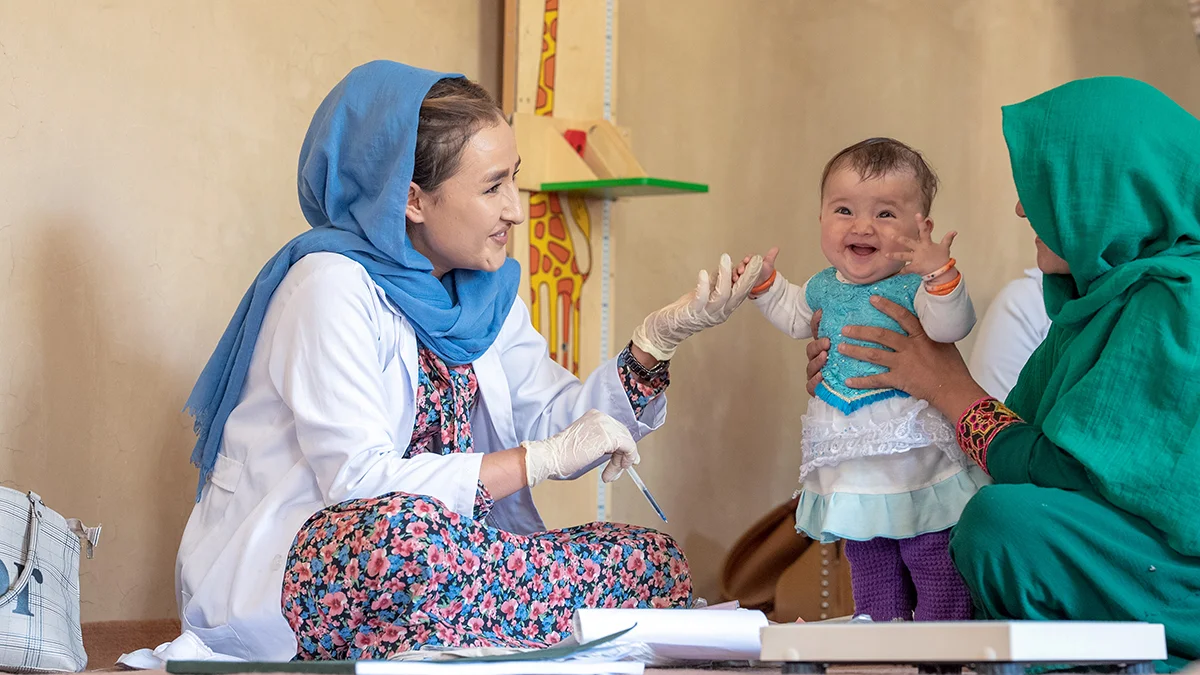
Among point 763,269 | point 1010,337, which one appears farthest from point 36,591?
point 1010,337

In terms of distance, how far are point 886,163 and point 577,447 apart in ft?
2.49

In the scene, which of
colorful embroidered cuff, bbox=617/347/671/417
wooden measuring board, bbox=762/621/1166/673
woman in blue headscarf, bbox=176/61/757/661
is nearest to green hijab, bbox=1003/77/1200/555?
wooden measuring board, bbox=762/621/1166/673

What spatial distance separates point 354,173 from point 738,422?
1.79 metres

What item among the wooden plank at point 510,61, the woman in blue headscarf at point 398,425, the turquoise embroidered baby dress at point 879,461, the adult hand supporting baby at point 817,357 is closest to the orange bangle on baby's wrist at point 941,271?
the turquoise embroidered baby dress at point 879,461

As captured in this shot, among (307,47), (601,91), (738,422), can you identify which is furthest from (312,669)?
(738,422)

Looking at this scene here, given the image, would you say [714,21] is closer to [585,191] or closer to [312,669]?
[585,191]

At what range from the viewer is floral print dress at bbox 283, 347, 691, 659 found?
5.76 ft

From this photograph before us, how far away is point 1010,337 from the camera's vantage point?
321cm

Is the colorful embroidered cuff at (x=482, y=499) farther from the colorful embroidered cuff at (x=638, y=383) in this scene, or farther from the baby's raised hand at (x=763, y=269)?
the baby's raised hand at (x=763, y=269)

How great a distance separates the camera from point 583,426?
217 cm

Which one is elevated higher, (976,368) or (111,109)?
(111,109)

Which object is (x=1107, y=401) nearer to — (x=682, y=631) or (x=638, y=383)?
(x=682, y=631)

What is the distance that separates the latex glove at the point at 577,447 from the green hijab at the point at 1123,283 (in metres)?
0.68

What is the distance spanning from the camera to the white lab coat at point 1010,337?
10.5ft
